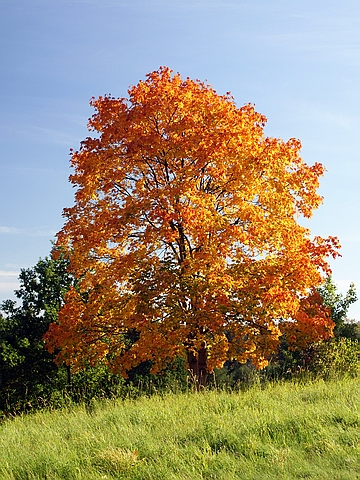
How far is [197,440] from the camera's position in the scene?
1093cm

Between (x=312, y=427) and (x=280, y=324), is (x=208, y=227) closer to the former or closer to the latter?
(x=280, y=324)

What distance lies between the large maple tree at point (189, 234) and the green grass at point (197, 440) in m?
6.20

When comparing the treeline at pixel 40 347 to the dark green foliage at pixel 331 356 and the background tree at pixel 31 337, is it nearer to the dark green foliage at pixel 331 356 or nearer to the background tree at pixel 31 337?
the background tree at pixel 31 337

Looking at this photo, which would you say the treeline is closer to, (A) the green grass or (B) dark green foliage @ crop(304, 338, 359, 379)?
(B) dark green foliage @ crop(304, 338, 359, 379)

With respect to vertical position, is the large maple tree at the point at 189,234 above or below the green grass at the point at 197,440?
above

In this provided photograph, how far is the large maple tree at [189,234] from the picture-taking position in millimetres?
20109

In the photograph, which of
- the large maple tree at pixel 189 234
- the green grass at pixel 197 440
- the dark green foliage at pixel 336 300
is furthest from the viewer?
the dark green foliage at pixel 336 300

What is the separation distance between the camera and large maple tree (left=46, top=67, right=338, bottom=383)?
20.1m

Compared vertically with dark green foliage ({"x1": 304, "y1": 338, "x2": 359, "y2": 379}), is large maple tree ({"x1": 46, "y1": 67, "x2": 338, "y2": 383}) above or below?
above

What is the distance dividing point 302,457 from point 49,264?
32724mm

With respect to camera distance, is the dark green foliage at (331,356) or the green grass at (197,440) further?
the dark green foliage at (331,356)

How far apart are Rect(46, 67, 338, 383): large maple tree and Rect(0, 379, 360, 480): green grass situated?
620cm

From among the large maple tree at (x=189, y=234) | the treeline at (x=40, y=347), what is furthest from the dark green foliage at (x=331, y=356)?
the treeline at (x=40, y=347)

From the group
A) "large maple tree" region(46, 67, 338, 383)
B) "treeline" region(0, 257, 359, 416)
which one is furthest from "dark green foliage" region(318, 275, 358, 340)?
"large maple tree" region(46, 67, 338, 383)
